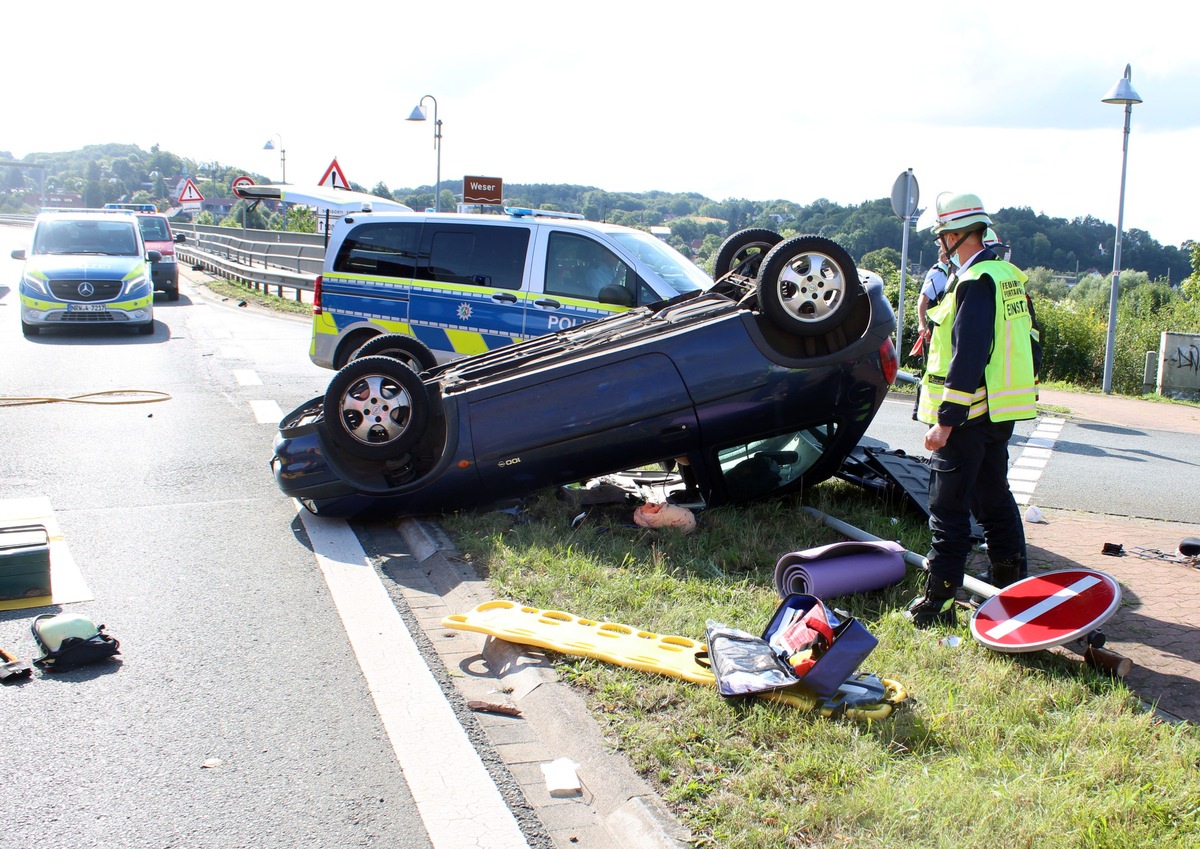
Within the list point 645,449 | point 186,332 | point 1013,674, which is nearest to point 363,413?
point 645,449

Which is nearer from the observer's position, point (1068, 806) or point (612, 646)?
point (1068, 806)

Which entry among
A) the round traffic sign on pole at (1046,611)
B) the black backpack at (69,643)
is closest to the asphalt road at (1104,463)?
the round traffic sign on pole at (1046,611)

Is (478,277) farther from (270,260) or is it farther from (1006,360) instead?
(270,260)

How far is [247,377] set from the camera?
13305 millimetres

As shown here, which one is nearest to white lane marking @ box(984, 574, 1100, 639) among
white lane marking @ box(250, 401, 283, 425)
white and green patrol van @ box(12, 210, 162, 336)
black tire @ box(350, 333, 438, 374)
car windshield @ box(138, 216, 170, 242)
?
black tire @ box(350, 333, 438, 374)

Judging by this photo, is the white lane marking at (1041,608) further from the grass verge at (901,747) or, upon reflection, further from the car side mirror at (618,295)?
the car side mirror at (618,295)

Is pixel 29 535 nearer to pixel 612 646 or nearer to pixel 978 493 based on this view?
pixel 612 646

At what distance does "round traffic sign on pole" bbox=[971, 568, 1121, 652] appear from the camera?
4234mm

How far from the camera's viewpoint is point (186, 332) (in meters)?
18.7

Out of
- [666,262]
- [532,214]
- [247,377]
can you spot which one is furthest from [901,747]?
[247,377]

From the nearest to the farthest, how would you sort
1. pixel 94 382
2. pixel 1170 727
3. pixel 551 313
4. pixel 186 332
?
1. pixel 1170 727
2. pixel 551 313
3. pixel 94 382
4. pixel 186 332

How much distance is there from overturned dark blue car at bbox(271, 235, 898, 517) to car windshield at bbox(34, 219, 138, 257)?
1433 centimetres

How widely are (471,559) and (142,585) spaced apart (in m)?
1.72

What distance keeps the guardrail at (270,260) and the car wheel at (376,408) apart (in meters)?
16.3
